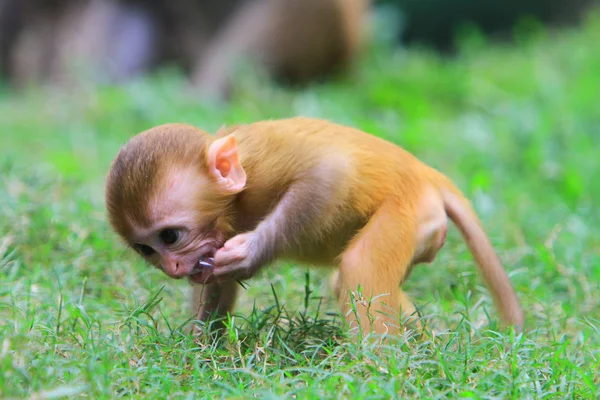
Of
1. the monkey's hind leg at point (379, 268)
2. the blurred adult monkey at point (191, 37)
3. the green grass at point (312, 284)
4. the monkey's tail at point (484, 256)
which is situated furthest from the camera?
the blurred adult monkey at point (191, 37)

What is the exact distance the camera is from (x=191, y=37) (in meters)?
11.5

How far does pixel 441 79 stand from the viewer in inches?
382

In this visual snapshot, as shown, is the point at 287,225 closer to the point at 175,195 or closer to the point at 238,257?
the point at 238,257

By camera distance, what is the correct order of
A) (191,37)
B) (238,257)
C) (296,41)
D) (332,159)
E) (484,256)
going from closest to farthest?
(238,257) → (332,159) → (484,256) → (296,41) → (191,37)

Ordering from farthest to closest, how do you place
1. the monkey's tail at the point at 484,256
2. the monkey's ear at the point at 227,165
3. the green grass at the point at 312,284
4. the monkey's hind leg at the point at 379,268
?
the monkey's tail at the point at 484,256
the monkey's ear at the point at 227,165
the monkey's hind leg at the point at 379,268
the green grass at the point at 312,284

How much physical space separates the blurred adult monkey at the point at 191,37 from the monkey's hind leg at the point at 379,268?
20.4ft

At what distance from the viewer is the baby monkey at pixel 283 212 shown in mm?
3383

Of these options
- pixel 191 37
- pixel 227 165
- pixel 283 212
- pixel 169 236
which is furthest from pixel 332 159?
pixel 191 37

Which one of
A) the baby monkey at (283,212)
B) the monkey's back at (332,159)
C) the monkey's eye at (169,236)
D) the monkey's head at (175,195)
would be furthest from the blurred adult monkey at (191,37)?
the monkey's eye at (169,236)

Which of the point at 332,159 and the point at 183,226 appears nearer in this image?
the point at 183,226

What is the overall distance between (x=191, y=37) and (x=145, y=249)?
8344 millimetres

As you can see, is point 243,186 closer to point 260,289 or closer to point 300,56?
point 260,289

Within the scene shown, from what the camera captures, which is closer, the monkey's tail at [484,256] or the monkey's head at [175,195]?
the monkey's head at [175,195]

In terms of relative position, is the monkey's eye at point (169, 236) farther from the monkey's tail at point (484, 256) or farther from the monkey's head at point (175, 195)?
the monkey's tail at point (484, 256)
